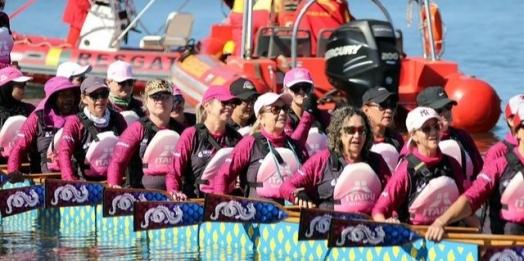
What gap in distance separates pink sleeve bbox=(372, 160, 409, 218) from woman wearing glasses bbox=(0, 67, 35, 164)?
5.01 meters

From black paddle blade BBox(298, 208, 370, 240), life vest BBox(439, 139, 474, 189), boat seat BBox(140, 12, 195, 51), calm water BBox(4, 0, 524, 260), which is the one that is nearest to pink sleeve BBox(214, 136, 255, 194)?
calm water BBox(4, 0, 524, 260)

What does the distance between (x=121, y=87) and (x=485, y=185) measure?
15.7 ft

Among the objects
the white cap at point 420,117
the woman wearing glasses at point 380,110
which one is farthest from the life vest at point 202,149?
the white cap at point 420,117

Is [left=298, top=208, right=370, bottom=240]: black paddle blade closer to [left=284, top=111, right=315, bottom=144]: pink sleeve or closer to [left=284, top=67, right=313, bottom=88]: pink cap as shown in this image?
[left=284, top=111, right=315, bottom=144]: pink sleeve

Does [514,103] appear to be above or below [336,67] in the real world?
below

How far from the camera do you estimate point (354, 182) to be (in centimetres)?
1018

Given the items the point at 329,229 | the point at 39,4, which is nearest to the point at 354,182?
the point at 329,229

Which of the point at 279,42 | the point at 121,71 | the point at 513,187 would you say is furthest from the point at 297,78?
the point at 279,42

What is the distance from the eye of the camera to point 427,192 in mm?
9773

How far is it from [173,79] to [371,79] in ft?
14.2

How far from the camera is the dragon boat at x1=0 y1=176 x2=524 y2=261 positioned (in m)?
9.43

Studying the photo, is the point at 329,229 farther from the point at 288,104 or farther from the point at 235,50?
the point at 235,50

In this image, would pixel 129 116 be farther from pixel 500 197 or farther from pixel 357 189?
pixel 500 197

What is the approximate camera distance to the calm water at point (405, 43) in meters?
11.7
